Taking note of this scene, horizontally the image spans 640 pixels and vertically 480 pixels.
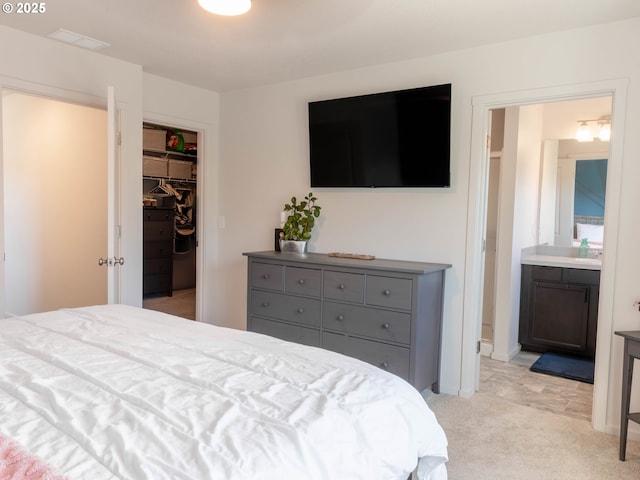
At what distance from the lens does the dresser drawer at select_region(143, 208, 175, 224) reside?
21.0 ft

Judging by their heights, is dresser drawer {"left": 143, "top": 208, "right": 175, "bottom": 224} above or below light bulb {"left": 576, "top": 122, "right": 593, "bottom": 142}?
below

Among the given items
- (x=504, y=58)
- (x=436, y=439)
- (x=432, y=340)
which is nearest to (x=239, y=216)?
(x=432, y=340)

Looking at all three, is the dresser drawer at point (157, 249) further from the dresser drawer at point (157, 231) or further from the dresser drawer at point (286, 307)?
the dresser drawer at point (286, 307)

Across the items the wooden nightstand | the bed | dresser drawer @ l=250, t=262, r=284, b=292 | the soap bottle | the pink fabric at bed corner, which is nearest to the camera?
the pink fabric at bed corner

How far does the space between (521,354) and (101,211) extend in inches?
161

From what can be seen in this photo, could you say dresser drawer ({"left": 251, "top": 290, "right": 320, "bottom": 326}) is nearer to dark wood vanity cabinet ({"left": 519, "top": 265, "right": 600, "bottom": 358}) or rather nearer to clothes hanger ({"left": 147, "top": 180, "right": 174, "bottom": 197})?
dark wood vanity cabinet ({"left": 519, "top": 265, "right": 600, "bottom": 358})

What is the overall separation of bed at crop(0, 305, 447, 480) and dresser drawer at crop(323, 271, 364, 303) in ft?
4.20

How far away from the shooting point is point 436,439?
5.09 ft

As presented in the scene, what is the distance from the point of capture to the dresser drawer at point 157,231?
6428 mm

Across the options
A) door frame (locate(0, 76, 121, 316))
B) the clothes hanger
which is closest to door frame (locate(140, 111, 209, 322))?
door frame (locate(0, 76, 121, 316))

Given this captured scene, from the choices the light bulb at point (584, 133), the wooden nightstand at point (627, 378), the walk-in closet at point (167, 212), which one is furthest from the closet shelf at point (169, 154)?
the wooden nightstand at point (627, 378)

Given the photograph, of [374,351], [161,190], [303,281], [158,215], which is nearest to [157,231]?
[158,215]

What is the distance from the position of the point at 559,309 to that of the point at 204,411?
3866 mm

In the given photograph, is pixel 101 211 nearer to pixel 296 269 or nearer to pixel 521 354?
pixel 296 269
